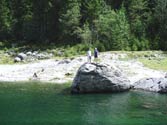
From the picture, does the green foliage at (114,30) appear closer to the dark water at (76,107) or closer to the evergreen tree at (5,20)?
the evergreen tree at (5,20)

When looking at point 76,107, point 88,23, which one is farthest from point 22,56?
point 76,107

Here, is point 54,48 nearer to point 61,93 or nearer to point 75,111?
point 61,93

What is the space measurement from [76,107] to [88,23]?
64354mm

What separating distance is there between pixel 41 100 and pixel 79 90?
7.88 m

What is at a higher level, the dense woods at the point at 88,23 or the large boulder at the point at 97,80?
the dense woods at the point at 88,23

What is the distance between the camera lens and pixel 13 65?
88375mm

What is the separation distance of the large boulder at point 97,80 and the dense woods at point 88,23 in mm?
37870

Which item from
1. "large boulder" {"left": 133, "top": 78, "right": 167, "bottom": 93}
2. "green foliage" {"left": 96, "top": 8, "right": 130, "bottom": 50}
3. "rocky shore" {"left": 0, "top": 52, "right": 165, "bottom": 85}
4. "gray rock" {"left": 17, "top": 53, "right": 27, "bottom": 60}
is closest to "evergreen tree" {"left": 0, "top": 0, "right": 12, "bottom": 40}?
"gray rock" {"left": 17, "top": 53, "right": 27, "bottom": 60}

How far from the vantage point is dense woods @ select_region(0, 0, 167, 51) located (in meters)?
99.6

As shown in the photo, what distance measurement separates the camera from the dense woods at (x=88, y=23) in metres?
99.6

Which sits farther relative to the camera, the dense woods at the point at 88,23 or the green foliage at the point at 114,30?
the dense woods at the point at 88,23

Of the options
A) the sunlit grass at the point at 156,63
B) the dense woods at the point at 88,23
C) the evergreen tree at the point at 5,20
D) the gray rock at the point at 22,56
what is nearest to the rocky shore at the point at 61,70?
the sunlit grass at the point at 156,63

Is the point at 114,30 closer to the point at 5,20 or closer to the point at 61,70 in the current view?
the point at 61,70

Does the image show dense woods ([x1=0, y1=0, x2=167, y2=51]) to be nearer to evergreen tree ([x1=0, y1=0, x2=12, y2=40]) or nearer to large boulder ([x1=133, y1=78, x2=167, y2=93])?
evergreen tree ([x1=0, y1=0, x2=12, y2=40])
